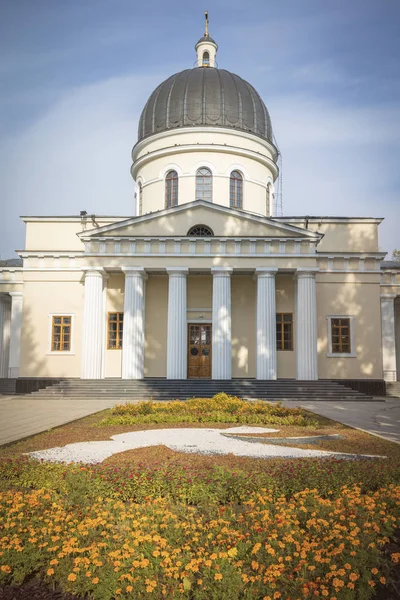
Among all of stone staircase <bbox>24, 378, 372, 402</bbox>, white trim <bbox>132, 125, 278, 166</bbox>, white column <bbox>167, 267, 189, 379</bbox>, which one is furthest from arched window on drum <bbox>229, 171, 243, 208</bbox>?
stone staircase <bbox>24, 378, 372, 402</bbox>

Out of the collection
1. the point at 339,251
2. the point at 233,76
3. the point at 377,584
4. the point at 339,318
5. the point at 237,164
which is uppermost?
the point at 233,76

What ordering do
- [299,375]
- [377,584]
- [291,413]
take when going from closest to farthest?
1. [377,584]
2. [291,413]
3. [299,375]

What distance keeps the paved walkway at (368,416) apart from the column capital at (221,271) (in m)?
7.75

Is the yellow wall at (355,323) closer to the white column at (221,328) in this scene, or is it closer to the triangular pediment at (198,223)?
the triangular pediment at (198,223)

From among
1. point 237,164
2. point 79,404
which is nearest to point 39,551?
point 79,404

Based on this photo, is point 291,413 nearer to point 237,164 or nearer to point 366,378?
point 366,378

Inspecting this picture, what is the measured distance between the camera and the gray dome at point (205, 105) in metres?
33.2

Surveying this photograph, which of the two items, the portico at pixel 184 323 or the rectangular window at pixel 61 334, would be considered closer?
the portico at pixel 184 323

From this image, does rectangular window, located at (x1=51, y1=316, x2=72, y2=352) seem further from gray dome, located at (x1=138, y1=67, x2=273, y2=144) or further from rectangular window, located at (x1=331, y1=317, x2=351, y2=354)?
rectangular window, located at (x1=331, y1=317, x2=351, y2=354)

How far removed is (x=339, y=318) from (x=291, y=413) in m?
14.3

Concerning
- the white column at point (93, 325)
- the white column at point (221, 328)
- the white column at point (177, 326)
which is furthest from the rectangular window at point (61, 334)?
the white column at point (221, 328)

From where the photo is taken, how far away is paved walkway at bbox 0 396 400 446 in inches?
513

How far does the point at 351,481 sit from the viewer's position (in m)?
7.34

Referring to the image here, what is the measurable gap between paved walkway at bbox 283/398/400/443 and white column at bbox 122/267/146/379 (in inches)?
324
